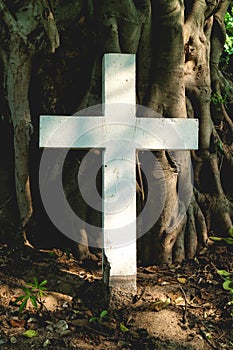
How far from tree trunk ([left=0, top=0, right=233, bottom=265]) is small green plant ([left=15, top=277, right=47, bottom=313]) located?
2.15ft

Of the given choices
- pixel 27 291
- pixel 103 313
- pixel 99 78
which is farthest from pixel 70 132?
pixel 103 313

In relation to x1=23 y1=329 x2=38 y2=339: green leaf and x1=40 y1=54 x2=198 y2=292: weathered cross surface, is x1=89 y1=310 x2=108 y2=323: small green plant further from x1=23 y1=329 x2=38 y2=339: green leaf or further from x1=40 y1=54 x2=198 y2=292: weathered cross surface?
x1=23 y1=329 x2=38 y2=339: green leaf

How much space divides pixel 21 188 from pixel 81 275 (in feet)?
2.76

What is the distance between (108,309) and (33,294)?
0.53 meters

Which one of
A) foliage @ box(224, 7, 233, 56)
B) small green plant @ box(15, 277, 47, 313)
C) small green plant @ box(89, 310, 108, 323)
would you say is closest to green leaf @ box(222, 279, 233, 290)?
small green plant @ box(89, 310, 108, 323)

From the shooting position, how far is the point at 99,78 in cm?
424

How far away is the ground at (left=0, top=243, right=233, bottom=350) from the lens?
3.32m

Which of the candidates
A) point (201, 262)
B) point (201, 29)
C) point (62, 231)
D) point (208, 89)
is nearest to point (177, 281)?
point (201, 262)

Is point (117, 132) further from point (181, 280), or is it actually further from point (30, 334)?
point (30, 334)

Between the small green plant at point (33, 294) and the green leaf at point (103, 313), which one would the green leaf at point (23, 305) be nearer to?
the small green plant at point (33, 294)

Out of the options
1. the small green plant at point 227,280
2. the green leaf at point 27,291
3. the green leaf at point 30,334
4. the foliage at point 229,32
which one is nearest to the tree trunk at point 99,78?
the small green plant at point 227,280

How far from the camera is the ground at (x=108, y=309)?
10.9 feet

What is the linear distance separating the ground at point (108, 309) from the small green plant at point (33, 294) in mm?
41

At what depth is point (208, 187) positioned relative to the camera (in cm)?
484
